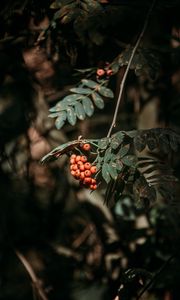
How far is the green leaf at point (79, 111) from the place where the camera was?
6.53 feet

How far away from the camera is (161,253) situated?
2.89 metres

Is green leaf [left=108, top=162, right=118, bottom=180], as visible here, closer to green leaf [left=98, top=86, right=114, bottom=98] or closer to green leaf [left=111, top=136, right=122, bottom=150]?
green leaf [left=111, top=136, right=122, bottom=150]

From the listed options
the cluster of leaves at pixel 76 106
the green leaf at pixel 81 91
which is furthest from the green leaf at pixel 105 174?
the green leaf at pixel 81 91

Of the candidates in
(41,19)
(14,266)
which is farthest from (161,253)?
(14,266)

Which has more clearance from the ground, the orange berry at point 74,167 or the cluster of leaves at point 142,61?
the cluster of leaves at point 142,61

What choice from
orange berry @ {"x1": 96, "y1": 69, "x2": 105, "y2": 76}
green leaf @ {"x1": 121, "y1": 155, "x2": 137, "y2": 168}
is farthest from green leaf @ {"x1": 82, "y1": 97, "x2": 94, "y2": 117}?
green leaf @ {"x1": 121, "y1": 155, "x2": 137, "y2": 168}

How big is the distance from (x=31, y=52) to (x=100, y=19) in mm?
596

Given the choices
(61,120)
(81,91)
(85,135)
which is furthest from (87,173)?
(85,135)

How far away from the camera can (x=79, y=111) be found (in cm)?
200

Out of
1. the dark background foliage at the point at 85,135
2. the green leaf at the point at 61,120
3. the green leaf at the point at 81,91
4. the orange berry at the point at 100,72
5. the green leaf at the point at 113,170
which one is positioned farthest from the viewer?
the dark background foliage at the point at 85,135

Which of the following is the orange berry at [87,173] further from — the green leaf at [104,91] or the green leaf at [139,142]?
the green leaf at [104,91]

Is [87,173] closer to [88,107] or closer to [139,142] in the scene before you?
[139,142]

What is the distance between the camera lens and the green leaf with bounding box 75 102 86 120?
1991 millimetres

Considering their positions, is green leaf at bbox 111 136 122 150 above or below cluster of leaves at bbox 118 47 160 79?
below
